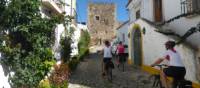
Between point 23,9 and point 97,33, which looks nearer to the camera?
point 23,9

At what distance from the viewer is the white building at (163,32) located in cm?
1263

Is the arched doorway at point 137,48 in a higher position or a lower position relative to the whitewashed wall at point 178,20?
lower

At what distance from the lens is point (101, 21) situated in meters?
61.7

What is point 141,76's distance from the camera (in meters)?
17.3

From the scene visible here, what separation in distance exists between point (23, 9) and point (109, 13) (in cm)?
5325

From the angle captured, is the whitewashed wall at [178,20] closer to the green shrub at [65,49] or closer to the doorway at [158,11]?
the doorway at [158,11]

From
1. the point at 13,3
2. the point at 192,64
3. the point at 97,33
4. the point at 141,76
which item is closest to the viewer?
the point at 13,3

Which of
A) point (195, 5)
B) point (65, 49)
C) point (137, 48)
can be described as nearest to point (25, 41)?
point (195, 5)

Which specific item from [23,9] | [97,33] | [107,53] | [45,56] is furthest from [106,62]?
[97,33]

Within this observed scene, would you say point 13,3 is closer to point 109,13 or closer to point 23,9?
point 23,9

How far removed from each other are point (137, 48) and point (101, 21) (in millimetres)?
39620

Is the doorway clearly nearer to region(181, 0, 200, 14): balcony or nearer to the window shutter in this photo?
region(181, 0, 200, 14): balcony

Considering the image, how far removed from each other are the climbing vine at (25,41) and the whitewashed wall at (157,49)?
4.72m

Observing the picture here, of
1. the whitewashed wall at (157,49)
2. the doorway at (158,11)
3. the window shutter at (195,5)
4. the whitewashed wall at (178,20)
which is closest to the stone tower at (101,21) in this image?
the whitewashed wall at (178,20)
